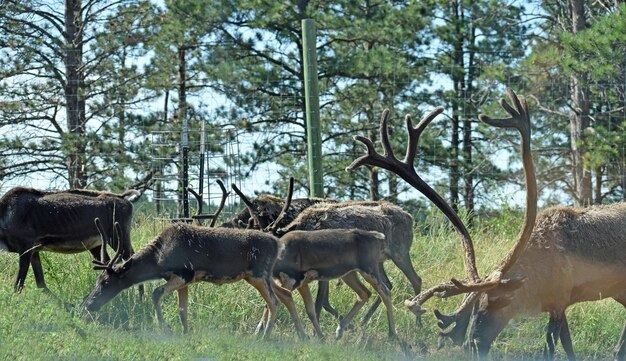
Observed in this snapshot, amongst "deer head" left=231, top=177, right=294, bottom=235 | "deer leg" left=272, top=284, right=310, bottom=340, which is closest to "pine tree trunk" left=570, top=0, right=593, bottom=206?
"deer head" left=231, top=177, right=294, bottom=235

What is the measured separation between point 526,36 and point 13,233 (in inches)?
713

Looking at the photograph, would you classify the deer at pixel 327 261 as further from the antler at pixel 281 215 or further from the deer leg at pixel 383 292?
the antler at pixel 281 215

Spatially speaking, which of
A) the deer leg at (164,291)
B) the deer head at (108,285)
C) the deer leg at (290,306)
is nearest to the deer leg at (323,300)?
the deer leg at (290,306)

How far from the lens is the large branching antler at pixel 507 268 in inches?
404

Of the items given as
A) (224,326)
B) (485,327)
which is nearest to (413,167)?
(485,327)

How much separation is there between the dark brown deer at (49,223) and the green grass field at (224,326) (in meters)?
0.38

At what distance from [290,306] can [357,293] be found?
150 centimetres

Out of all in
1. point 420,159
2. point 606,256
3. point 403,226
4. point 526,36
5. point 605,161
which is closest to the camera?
point 606,256

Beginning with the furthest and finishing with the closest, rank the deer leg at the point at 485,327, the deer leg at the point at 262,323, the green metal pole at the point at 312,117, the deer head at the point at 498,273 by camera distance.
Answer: the green metal pole at the point at 312,117 → the deer leg at the point at 262,323 → the deer leg at the point at 485,327 → the deer head at the point at 498,273

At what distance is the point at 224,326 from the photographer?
12023 mm

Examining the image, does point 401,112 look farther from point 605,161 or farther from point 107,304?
point 107,304

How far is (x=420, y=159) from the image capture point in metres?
25.1

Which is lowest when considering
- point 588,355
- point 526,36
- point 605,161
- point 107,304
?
point 588,355

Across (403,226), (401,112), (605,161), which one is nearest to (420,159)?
(401,112)
